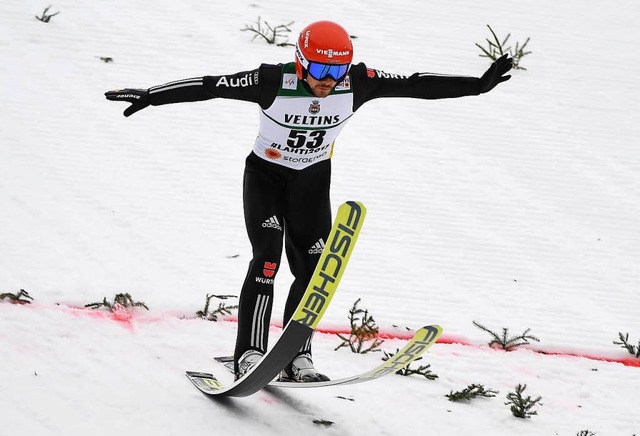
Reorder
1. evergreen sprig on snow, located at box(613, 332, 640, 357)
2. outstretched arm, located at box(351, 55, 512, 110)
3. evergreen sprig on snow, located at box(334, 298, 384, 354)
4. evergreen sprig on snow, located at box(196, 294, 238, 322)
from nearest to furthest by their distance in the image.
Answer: outstretched arm, located at box(351, 55, 512, 110)
evergreen sprig on snow, located at box(334, 298, 384, 354)
evergreen sprig on snow, located at box(196, 294, 238, 322)
evergreen sprig on snow, located at box(613, 332, 640, 357)

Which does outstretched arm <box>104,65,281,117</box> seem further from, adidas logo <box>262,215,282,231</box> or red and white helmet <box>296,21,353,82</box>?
adidas logo <box>262,215,282,231</box>

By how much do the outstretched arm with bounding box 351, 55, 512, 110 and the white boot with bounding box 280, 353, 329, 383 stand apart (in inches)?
50.2

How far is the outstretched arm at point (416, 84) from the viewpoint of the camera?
14.8 ft

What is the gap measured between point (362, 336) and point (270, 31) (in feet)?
16.5

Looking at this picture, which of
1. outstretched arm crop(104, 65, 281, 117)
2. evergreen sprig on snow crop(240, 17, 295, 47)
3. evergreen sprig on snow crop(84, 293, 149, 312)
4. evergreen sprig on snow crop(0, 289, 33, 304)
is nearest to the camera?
outstretched arm crop(104, 65, 281, 117)

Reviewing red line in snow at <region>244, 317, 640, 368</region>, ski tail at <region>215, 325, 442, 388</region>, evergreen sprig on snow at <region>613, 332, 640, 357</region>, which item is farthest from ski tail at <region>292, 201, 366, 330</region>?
evergreen sprig on snow at <region>613, 332, 640, 357</region>

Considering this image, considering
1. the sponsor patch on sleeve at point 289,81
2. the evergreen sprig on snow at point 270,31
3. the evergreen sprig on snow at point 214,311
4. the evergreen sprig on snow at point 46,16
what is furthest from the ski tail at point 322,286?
the evergreen sprig on snow at point 46,16

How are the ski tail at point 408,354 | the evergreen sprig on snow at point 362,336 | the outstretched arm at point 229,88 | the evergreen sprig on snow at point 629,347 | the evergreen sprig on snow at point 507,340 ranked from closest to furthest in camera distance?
1. the ski tail at point 408,354
2. the outstretched arm at point 229,88
3. the evergreen sprig on snow at point 362,336
4. the evergreen sprig on snow at point 507,340
5. the evergreen sprig on snow at point 629,347

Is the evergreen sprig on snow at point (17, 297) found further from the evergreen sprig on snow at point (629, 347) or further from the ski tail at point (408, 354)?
the evergreen sprig on snow at point (629, 347)

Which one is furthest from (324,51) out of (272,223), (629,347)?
(629,347)

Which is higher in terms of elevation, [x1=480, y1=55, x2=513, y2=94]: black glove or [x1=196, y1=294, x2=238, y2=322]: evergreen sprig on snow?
[x1=480, y1=55, x2=513, y2=94]: black glove

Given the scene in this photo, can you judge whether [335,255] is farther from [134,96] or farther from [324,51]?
[134,96]

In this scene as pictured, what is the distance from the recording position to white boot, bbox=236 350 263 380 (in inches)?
172

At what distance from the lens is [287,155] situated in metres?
4.49
